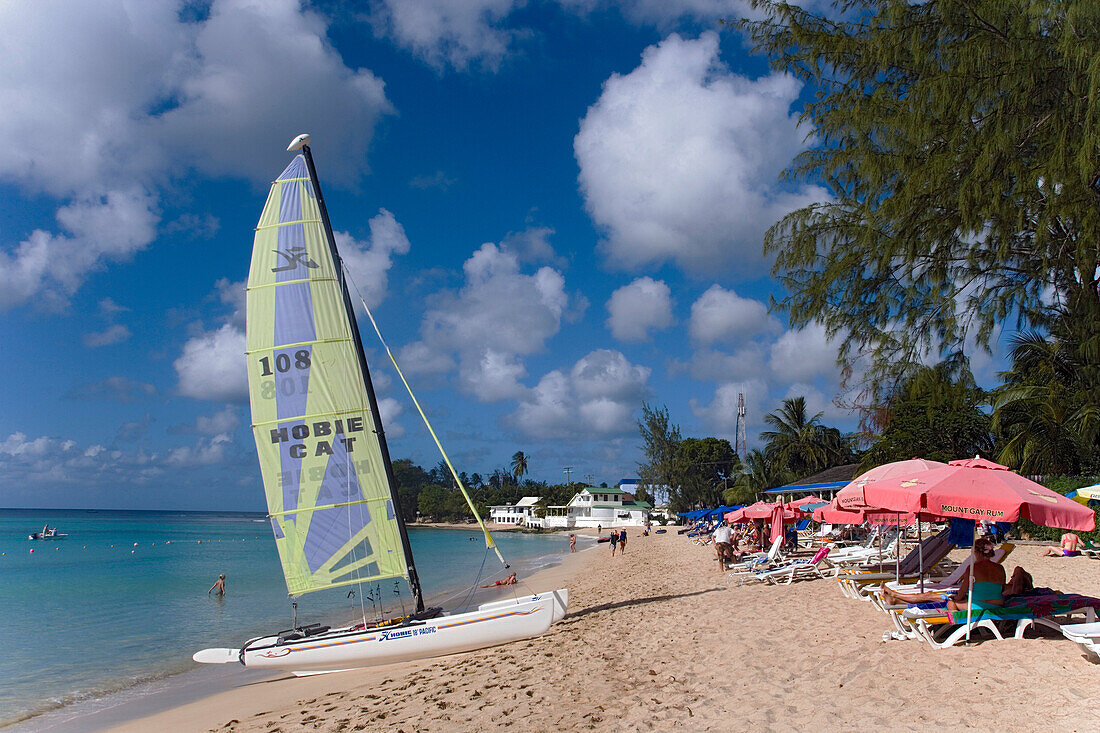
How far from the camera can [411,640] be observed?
9.66 metres

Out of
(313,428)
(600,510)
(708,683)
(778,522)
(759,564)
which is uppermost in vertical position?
(313,428)

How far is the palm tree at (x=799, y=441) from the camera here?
4622 centimetres

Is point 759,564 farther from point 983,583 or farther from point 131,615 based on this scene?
point 131,615

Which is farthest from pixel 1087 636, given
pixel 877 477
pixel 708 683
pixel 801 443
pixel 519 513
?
pixel 519 513

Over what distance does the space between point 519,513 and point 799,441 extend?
6533cm

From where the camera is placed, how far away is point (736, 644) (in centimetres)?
812

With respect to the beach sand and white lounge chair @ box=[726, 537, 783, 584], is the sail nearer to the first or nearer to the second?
the beach sand

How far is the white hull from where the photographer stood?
964 centimetres

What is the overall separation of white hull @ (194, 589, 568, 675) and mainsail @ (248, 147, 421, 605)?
41.4 inches

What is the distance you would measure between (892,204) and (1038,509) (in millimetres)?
6687

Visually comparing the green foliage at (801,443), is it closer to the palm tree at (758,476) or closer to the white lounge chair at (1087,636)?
the palm tree at (758,476)

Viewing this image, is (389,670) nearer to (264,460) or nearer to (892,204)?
(264,460)

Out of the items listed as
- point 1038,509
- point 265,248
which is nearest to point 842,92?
→ point 1038,509

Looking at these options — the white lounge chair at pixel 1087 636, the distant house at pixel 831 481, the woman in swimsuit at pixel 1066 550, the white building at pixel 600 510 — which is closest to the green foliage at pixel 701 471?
the white building at pixel 600 510
